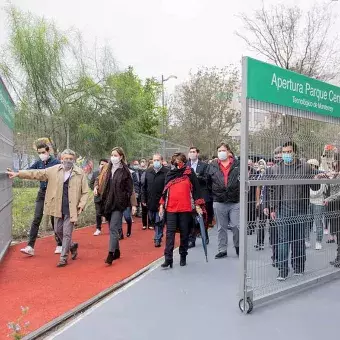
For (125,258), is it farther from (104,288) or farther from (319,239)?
(319,239)

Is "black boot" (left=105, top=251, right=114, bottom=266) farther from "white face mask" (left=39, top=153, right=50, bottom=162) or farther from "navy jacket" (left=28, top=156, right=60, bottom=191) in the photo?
"white face mask" (left=39, top=153, right=50, bottom=162)

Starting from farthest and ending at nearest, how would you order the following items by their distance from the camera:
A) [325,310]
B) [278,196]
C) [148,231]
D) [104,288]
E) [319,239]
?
[148,231]
[319,239]
[104,288]
[278,196]
[325,310]

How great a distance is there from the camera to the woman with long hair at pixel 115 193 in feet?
25.6

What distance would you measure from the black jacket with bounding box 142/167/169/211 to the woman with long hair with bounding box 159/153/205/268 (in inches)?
78.7

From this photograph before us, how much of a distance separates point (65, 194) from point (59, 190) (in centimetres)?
11

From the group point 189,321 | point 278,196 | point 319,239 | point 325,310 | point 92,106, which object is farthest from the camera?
point 92,106

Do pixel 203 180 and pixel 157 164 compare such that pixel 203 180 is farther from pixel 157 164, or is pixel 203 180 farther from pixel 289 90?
pixel 289 90

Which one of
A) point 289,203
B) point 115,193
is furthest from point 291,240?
point 115,193

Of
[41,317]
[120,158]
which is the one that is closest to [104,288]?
[41,317]

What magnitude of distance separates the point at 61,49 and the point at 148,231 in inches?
372

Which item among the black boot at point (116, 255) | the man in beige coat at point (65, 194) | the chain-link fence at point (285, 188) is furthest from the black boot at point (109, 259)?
the chain-link fence at point (285, 188)

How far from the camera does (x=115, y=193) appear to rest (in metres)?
7.82

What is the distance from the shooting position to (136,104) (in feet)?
61.7

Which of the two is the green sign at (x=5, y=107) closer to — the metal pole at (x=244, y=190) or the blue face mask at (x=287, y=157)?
the metal pole at (x=244, y=190)
